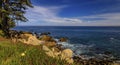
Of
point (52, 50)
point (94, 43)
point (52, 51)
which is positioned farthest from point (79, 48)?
point (52, 51)

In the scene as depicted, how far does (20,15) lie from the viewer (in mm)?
26703

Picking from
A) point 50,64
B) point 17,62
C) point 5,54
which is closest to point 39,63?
point 50,64

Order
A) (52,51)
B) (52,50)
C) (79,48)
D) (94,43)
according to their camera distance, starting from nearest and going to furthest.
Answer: (52,51)
(52,50)
(79,48)
(94,43)

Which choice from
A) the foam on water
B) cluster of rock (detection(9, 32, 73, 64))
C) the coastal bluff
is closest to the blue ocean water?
the foam on water

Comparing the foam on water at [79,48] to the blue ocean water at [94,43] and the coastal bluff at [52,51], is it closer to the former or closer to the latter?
the blue ocean water at [94,43]

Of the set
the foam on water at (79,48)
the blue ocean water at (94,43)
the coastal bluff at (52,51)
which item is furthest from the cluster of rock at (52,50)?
the blue ocean water at (94,43)

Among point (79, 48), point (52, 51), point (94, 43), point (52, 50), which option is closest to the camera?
point (52, 51)

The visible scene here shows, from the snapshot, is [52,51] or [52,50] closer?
[52,51]

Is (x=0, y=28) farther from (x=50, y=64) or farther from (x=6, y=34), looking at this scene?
(x=50, y=64)

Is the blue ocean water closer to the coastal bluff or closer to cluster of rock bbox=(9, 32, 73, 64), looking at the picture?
cluster of rock bbox=(9, 32, 73, 64)

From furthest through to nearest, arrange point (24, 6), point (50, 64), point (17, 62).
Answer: point (24, 6) < point (17, 62) < point (50, 64)

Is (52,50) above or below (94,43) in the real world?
above

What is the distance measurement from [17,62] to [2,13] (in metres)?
20.7

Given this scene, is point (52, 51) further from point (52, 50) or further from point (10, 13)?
point (10, 13)
